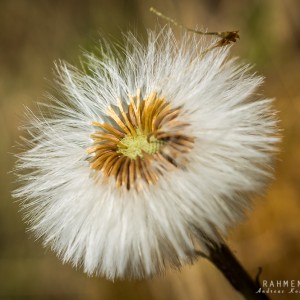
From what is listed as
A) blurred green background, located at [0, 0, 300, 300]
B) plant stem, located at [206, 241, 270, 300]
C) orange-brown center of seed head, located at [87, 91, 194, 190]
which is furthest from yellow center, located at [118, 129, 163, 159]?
blurred green background, located at [0, 0, 300, 300]

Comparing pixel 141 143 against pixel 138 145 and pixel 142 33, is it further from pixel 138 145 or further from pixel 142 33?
pixel 142 33

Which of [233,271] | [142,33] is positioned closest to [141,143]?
[233,271]

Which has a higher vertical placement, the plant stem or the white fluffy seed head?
the white fluffy seed head

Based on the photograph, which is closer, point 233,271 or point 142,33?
point 233,271

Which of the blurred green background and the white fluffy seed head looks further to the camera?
the blurred green background

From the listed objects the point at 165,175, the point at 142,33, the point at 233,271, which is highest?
the point at 142,33

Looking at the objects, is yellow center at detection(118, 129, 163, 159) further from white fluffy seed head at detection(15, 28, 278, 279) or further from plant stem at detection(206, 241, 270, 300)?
plant stem at detection(206, 241, 270, 300)

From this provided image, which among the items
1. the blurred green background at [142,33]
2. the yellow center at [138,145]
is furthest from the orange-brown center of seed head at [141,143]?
the blurred green background at [142,33]
